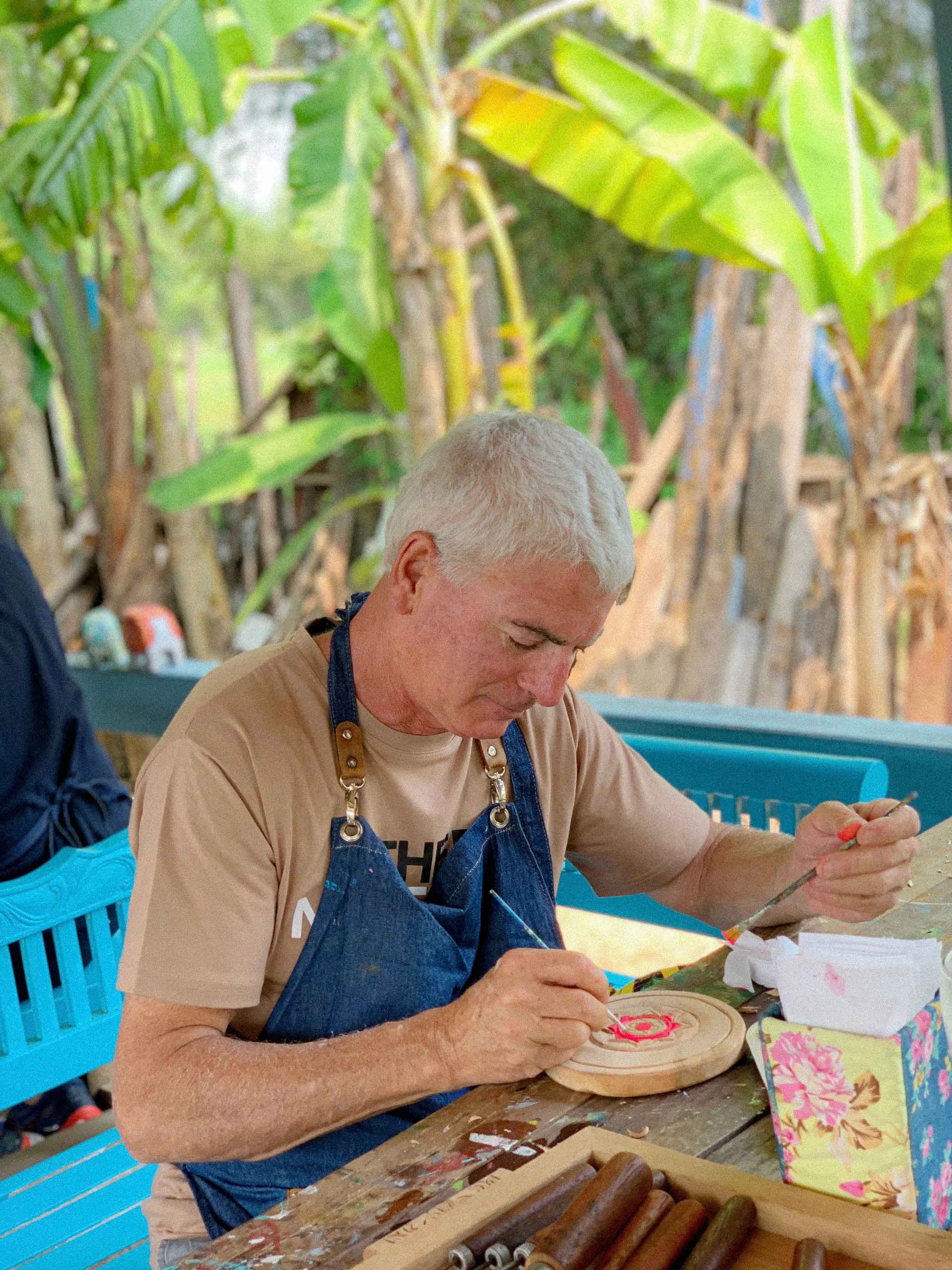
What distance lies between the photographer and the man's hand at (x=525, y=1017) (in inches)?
48.6

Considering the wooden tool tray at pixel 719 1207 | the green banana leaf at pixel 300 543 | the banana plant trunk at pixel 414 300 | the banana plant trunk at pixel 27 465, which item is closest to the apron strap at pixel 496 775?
the wooden tool tray at pixel 719 1207

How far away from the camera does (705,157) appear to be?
3924 millimetres

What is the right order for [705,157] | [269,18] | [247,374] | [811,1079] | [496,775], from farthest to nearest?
[247,374]
[705,157]
[269,18]
[496,775]
[811,1079]

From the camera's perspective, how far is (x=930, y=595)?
4.43 m

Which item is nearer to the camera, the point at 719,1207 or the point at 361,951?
the point at 719,1207

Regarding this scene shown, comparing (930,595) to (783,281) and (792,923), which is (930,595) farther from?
(792,923)

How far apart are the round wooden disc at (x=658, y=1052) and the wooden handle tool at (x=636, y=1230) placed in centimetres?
26

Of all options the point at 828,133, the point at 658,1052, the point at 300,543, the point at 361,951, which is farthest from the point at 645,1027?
the point at 300,543

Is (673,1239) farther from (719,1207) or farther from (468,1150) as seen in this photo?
(468,1150)

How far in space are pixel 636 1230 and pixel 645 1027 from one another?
1.42ft

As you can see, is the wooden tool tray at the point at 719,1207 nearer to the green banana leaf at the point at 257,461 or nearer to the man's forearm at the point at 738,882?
the man's forearm at the point at 738,882

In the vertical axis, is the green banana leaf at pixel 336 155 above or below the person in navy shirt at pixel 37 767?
above

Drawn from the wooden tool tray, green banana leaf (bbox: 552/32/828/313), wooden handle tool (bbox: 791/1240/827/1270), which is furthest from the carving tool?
green banana leaf (bbox: 552/32/828/313)

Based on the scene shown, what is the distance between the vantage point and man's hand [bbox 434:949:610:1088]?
1233 mm
